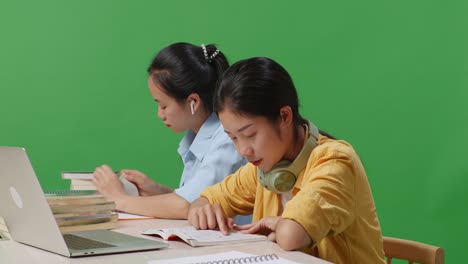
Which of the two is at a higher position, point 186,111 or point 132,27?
point 132,27

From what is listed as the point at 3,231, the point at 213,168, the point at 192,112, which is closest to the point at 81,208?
the point at 3,231

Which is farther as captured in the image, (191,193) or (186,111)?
(186,111)

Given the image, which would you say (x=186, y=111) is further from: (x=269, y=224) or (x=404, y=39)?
(x=404, y=39)

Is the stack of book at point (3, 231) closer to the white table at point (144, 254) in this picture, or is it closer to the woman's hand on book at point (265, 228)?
the white table at point (144, 254)

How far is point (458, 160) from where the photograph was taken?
109 inches

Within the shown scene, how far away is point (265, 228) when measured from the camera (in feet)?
5.36

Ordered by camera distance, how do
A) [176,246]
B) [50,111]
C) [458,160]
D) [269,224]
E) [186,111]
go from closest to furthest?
[176,246]
[269,224]
[186,111]
[458,160]
[50,111]

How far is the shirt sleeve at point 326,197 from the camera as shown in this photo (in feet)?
4.93

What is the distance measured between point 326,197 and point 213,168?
69cm

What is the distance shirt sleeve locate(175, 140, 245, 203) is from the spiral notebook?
0.74 m

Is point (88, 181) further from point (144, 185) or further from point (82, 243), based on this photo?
point (82, 243)

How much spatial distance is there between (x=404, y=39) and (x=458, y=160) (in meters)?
0.50

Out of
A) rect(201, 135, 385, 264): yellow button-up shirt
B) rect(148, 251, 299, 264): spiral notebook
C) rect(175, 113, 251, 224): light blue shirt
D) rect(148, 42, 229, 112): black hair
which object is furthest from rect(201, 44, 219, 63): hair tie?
rect(148, 251, 299, 264): spiral notebook

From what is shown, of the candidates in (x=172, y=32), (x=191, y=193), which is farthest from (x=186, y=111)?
(x=172, y=32)
